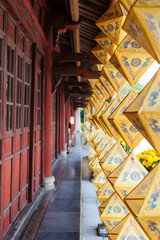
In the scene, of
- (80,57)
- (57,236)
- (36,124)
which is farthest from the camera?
(80,57)

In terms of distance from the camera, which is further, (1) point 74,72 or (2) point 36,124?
(1) point 74,72

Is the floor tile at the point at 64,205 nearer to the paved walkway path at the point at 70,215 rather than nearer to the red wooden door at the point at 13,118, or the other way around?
the paved walkway path at the point at 70,215

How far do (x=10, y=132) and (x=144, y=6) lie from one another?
226 centimetres

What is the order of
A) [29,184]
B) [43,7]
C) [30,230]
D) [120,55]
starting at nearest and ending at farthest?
[120,55] < [30,230] < [29,184] < [43,7]

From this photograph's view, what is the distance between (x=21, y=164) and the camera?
3.19 meters

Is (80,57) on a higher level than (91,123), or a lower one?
higher

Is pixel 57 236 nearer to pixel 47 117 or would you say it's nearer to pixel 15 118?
pixel 15 118

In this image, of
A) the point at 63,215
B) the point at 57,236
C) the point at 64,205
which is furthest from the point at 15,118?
the point at 64,205

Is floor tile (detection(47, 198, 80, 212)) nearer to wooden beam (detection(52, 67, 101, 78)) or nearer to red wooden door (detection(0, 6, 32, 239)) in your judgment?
red wooden door (detection(0, 6, 32, 239))

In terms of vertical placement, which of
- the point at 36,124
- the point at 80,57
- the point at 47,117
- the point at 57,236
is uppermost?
the point at 80,57

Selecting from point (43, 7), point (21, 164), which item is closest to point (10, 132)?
point (21, 164)

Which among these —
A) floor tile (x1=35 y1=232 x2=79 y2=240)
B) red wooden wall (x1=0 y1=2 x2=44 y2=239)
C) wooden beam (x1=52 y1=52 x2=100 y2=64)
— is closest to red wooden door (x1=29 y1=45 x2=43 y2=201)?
red wooden wall (x1=0 y1=2 x2=44 y2=239)

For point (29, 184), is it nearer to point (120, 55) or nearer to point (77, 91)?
point (120, 55)

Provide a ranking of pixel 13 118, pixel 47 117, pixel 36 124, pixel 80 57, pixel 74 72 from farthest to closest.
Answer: pixel 74 72 < pixel 80 57 < pixel 47 117 < pixel 36 124 < pixel 13 118
